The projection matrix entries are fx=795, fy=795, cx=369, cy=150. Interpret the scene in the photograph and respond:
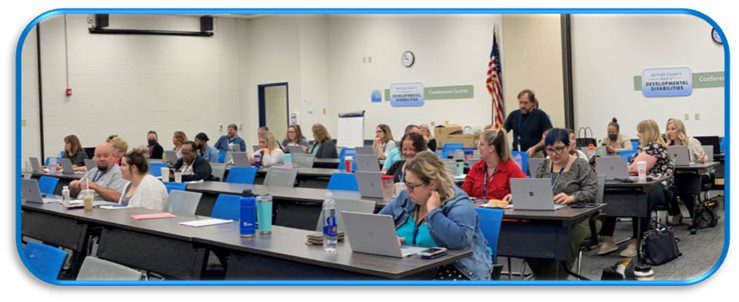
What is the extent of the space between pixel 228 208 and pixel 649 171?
401cm

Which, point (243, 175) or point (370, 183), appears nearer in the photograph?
point (370, 183)

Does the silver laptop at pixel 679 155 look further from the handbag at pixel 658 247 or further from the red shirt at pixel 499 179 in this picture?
the red shirt at pixel 499 179

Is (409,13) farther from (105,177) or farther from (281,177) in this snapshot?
(281,177)

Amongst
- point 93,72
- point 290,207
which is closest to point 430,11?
point 290,207

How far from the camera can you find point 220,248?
4301mm

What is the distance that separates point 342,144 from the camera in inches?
614

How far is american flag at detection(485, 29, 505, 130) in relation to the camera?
1317 centimetres

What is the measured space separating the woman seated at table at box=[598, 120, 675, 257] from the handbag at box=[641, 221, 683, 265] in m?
0.85

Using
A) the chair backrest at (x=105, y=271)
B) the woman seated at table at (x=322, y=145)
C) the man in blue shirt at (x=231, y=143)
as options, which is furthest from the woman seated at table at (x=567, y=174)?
the man in blue shirt at (x=231, y=143)

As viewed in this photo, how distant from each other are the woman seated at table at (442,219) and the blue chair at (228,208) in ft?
5.16

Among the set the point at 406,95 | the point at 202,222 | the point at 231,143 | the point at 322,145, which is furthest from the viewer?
the point at 406,95

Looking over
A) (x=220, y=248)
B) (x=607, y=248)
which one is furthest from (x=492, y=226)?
(x=607, y=248)

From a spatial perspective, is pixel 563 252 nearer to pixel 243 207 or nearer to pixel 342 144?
pixel 243 207

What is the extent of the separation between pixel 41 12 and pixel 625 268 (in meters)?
3.24
